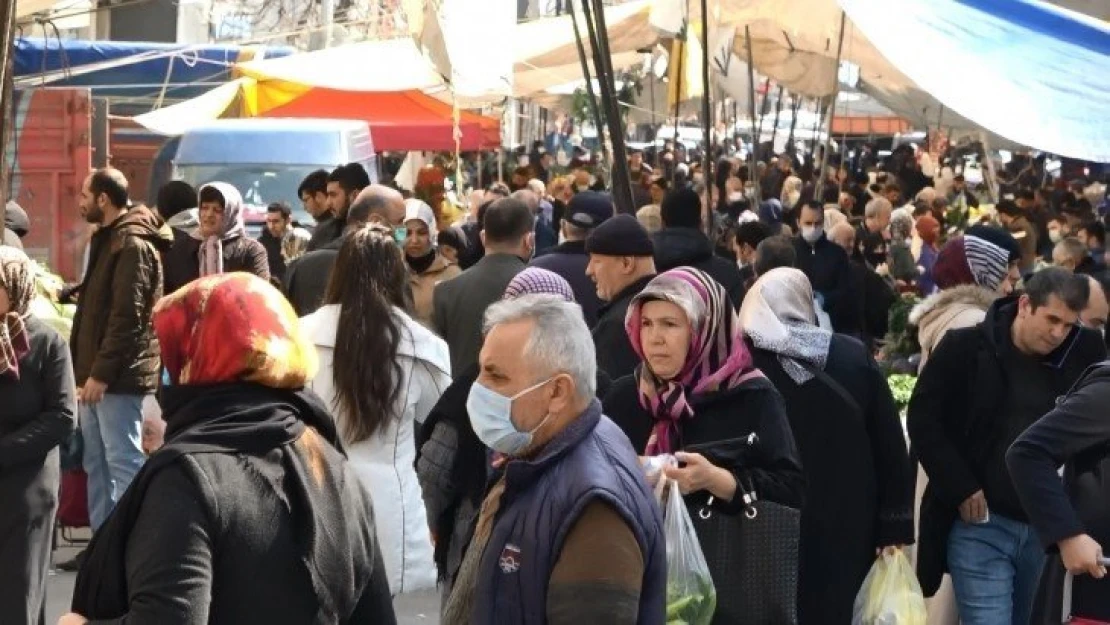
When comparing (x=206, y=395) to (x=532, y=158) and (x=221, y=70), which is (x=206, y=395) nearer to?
(x=221, y=70)

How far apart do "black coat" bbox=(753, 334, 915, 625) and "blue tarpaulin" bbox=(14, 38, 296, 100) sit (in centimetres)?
2149

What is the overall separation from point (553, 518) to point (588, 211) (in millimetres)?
6173

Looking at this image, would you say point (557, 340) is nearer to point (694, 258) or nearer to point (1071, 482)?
point (1071, 482)

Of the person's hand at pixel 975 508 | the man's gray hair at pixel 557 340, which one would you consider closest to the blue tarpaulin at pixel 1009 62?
the person's hand at pixel 975 508

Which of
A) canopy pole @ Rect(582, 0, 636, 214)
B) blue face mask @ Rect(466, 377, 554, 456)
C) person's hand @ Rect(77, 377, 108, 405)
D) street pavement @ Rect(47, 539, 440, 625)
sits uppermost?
canopy pole @ Rect(582, 0, 636, 214)

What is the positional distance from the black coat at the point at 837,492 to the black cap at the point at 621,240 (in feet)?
4.74

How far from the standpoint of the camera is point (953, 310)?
7.45 m

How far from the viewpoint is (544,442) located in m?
3.65

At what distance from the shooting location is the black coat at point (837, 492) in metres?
5.96

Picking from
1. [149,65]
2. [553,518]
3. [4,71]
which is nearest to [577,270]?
[4,71]

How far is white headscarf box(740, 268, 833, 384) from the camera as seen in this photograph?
5.96m

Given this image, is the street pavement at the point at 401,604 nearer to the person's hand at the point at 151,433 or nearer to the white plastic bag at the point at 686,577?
the person's hand at the point at 151,433

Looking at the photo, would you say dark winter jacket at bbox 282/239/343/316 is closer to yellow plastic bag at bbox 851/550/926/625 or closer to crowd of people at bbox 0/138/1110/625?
crowd of people at bbox 0/138/1110/625

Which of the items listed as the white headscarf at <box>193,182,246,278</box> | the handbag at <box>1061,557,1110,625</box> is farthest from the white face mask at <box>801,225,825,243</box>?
the handbag at <box>1061,557,1110,625</box>
